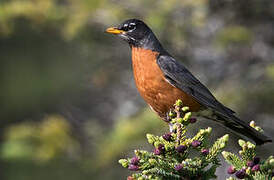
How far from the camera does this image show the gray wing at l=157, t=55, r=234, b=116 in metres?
3.88

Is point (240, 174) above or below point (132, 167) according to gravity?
below

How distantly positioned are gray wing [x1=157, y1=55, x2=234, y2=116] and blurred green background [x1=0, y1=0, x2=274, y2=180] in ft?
5.64

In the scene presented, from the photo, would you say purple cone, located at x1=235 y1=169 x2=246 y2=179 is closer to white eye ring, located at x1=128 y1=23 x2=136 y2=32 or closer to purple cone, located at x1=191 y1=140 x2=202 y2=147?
purple cone, located at x1=191 y1=140 x2=202 y2=147

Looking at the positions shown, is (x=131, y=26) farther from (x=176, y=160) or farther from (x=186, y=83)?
(x=176, y=160)

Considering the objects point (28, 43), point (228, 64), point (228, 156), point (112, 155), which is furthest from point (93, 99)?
point (228, 156)

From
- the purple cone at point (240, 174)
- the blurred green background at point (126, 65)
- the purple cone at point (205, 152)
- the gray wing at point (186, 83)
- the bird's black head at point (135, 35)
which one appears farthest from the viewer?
the blurred green background at point (126, 65)

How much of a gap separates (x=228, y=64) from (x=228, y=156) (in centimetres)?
493

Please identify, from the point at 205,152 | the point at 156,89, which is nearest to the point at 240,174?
the point at 205,152

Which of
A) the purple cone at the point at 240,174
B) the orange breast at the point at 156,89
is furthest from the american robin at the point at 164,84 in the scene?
the purple cone at the point at 240,174

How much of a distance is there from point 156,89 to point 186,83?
1.27ft

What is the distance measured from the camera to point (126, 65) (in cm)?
740

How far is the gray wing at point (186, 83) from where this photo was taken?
12.7 feet

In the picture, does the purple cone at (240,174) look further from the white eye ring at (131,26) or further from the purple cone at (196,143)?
the white eye ring at (131,26)

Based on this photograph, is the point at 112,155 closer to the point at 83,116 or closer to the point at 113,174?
the point at 113,174
